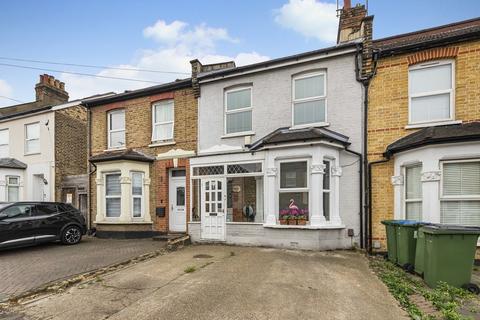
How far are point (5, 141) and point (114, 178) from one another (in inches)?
→ 345

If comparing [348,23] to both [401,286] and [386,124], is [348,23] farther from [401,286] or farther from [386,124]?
[401,286]

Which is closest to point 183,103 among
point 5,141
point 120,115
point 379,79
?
point 120,115

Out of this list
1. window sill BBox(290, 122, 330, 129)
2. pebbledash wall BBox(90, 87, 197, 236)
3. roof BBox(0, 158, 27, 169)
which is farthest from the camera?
roof BBox(0, 158, 27, 169)

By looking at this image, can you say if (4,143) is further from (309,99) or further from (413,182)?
(413,182)

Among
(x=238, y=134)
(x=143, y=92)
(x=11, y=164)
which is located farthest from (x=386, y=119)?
(x=11, y=164)

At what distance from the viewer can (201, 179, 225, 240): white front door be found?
405 inches

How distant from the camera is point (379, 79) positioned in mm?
9047

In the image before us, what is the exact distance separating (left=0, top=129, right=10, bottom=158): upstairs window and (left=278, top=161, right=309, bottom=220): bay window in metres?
15.3

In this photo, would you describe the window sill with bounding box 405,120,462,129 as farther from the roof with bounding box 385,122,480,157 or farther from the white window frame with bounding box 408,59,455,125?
the roof with bounding box 385,122,480,157

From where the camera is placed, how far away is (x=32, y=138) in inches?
623

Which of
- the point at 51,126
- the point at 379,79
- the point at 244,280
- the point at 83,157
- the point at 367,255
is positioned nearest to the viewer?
the point at 244,280

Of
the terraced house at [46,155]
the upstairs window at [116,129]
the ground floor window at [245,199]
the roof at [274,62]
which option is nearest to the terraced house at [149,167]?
the upstairs window at [116,129]

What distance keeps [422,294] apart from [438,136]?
3951 mm

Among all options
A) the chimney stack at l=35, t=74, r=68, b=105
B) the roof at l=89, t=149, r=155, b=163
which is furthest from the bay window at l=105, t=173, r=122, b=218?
the chimney stack at l=35, t=74, r=68, b=105
